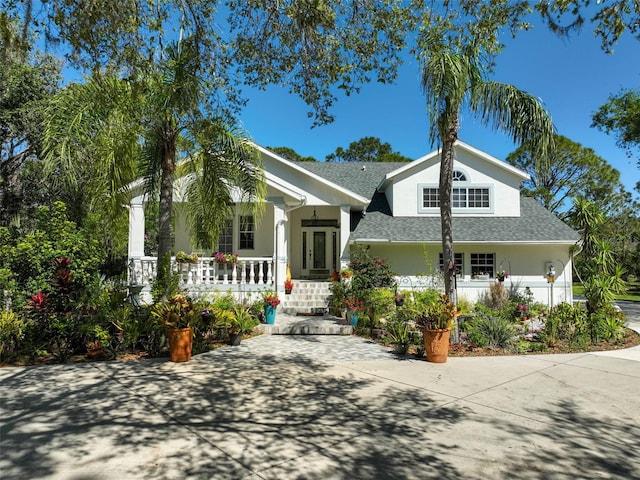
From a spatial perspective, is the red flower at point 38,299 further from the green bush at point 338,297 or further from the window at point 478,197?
the window at point 478,197

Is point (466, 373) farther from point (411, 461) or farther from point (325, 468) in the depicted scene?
point (325, 468)

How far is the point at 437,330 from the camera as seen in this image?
739 centimetres

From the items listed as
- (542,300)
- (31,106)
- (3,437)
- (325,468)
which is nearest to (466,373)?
(325,468)

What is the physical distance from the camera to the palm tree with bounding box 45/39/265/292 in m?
7.60

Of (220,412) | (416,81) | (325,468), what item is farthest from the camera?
(416,81)

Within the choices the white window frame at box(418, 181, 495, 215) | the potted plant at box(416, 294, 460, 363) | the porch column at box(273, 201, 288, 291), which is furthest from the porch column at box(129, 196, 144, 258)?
the white window frame at box(418, 181, 495, 215)

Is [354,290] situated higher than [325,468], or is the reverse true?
[354,290]

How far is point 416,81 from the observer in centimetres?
809

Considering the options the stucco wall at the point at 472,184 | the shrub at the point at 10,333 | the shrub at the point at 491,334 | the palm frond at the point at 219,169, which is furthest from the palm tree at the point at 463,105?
the shrub at the point at 10,333

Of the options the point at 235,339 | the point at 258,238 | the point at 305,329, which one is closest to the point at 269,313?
the point at 305,329

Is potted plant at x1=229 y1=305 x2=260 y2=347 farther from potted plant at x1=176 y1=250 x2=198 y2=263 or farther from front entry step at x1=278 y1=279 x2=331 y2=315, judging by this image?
potted plant at x1=176 y1=250 x2=198 y2=263

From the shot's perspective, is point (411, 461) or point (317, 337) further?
point (317, 337)

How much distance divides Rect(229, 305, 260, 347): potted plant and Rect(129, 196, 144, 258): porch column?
5.37 meters

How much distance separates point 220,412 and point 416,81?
7.20 metres
